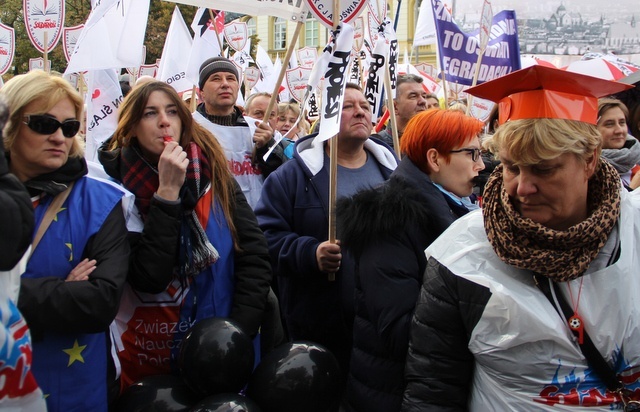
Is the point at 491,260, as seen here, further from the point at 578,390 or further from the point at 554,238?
the point at 578,390

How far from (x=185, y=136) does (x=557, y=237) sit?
1.64 metres

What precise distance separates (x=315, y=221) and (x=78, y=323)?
1.44 meters

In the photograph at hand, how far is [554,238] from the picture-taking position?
1.60 metres

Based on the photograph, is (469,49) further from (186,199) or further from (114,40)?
(186,199)

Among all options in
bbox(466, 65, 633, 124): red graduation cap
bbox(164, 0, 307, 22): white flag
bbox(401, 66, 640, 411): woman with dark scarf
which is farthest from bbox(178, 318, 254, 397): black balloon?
bbox(164, 0, 307, 22): white flag

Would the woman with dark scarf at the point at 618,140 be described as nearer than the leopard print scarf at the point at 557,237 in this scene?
No

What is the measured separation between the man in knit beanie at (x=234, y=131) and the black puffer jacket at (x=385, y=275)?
2066mm

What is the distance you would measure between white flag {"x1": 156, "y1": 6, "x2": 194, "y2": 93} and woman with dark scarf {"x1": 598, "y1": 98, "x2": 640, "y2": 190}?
3.90m

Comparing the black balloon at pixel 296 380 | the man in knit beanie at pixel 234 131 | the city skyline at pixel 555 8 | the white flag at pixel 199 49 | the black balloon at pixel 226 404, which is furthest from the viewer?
the city skyline at pixel 555 8

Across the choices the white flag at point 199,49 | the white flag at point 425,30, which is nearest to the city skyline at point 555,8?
the white flag at point 425,30

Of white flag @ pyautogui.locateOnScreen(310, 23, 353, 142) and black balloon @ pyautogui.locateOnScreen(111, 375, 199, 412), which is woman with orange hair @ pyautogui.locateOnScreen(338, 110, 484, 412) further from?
white flag @ pyautogui.locateOnScreen(310, 23, 353, 142)

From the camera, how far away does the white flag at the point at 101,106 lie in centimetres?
507

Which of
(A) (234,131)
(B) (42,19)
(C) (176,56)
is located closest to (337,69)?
(A) (234,131)

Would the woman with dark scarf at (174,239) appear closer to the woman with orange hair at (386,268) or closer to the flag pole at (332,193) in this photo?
the flag pole at (332,193)
